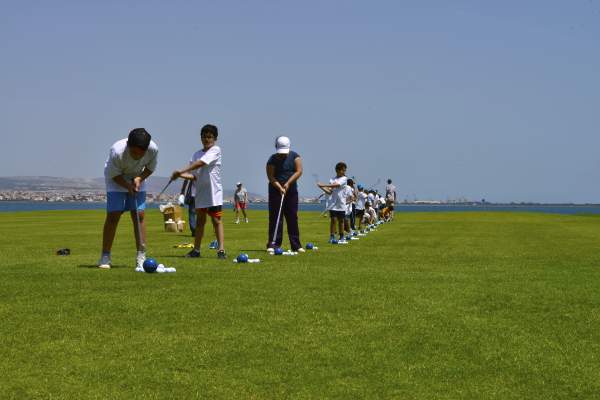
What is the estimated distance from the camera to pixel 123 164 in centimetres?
1039

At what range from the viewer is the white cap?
49.0 ft

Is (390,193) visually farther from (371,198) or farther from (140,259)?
→ (140,259)

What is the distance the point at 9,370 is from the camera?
5.25m

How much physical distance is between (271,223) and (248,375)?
9.95 m

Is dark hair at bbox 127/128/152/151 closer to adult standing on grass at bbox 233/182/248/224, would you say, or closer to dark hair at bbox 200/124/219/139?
dark hair at bbox 200/124/219/139

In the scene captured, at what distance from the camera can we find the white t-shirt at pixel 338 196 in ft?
65.1

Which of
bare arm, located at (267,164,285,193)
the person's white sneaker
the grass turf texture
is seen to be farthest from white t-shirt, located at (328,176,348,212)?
the person's white sneaker

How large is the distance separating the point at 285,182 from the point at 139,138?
5.29 m

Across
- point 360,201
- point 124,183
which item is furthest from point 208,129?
point 360,201

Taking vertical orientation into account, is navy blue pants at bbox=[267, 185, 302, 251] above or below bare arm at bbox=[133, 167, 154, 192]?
below

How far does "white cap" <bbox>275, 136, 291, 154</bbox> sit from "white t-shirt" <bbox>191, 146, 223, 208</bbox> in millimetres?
2213

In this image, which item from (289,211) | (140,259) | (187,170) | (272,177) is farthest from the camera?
(289,211)

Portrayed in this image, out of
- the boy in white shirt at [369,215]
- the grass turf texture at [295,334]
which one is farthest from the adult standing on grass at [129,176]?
the boy in white shirt at [369,215]

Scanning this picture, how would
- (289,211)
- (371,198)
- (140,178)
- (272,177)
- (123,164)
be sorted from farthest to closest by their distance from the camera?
1. (371,198)
2. (289,211)
3. (272,177)
4. (140,178)
5. (123,164)
